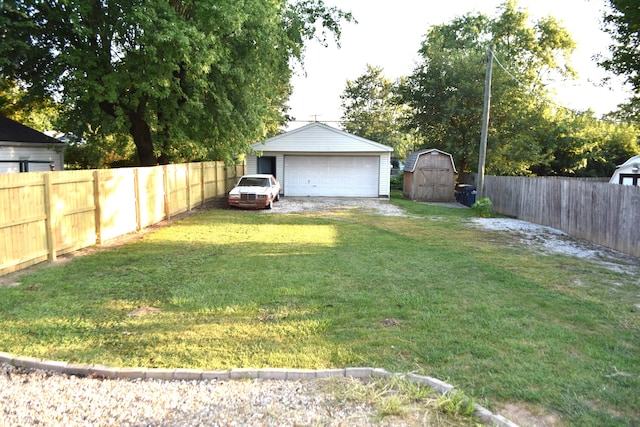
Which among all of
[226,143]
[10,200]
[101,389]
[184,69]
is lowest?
[101,389]

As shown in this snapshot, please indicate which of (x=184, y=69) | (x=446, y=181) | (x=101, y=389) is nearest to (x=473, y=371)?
(x=101, y=389)

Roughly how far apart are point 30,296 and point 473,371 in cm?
538

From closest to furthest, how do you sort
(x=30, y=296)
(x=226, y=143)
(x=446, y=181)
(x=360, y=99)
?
(x=30, y=296) → (x=226, y=143) → (x=446, y=181) → (x=360, y=99)

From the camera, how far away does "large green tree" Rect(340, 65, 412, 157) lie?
54281mm

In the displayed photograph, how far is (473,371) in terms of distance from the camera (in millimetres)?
3801

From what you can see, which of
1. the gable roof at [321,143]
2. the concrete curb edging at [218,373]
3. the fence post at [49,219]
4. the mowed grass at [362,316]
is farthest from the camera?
the gable roof at [321,143]

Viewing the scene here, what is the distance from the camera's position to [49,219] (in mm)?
7676

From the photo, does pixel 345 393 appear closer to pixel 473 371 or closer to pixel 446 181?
pixel 473 371

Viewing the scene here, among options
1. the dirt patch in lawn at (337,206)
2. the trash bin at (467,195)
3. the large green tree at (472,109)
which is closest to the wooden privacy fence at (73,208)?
the dirt patch in lawn at (337,206)

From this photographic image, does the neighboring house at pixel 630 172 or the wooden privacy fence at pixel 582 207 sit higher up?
the neighboring house at pixel 630 172

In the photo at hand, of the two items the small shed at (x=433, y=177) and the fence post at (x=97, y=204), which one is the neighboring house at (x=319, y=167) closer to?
the small shed at (x=433, y=177)

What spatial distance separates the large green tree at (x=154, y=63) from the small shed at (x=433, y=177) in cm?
898

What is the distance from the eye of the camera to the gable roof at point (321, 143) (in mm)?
23203

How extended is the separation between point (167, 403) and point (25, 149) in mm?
18175
